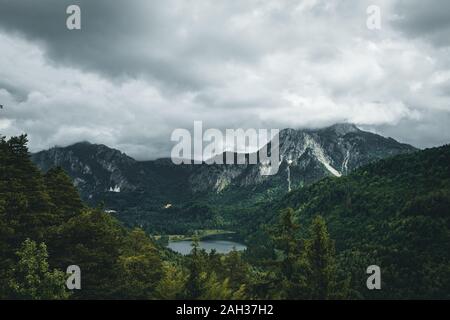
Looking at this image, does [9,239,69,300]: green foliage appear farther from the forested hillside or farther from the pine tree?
the pine tree

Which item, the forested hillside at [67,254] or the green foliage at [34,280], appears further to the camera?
the forested hillside at [67,254]

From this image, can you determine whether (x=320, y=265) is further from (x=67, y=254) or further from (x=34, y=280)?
(x=34, y=280)

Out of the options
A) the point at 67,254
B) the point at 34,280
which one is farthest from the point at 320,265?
the point at 34,280

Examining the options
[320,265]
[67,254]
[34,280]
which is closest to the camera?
[34,280]

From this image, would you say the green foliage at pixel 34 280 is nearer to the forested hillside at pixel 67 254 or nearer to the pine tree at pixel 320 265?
the forested hillside at pixel 67 254

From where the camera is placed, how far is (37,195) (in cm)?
4478

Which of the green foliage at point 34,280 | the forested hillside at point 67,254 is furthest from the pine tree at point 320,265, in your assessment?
the green foliage at point 34,280

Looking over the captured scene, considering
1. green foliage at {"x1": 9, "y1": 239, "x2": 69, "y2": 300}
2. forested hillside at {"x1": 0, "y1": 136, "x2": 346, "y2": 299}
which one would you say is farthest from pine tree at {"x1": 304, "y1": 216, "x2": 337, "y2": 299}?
green foliage at {"x1": 9, "y1": 239, "x2": 69, "y2": 300}

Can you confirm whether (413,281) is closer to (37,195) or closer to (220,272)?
(220,272)

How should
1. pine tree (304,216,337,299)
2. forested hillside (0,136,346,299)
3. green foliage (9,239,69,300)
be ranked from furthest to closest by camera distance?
1. pine tree (304,216,337,299)
2. forested hillside (0,136,346,299)
3. green foliage (9,239,69,300)

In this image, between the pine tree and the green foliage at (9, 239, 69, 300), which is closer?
the green foliage at (9, 239, 69, 300)
